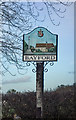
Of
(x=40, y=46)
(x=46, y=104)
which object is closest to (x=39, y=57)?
(x=40, y=46)

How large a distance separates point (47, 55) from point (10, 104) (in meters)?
2.11

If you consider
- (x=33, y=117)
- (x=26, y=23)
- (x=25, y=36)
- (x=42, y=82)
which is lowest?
(x=33, y=117)

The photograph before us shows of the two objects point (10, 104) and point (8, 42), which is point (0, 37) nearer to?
point (8, 42)

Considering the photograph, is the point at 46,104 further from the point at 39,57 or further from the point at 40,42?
the point at 40,42

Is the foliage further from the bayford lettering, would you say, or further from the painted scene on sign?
the painted scene on sign

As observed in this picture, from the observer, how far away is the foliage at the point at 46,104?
6668 millimetres

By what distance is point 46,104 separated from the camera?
6.80 meters

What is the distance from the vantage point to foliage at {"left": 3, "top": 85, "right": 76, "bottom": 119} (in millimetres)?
6668

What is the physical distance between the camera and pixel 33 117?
21.4ft

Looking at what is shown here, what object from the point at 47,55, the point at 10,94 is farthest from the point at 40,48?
the point at 10,94

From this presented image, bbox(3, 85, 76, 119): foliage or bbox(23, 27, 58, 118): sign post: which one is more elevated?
bbox(23, 27, 58, 118): sign post

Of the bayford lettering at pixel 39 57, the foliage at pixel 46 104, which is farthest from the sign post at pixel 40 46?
the foliage at pixel 46 104

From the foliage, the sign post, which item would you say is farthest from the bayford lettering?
the foliage

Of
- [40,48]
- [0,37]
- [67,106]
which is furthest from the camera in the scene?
[67,106]
